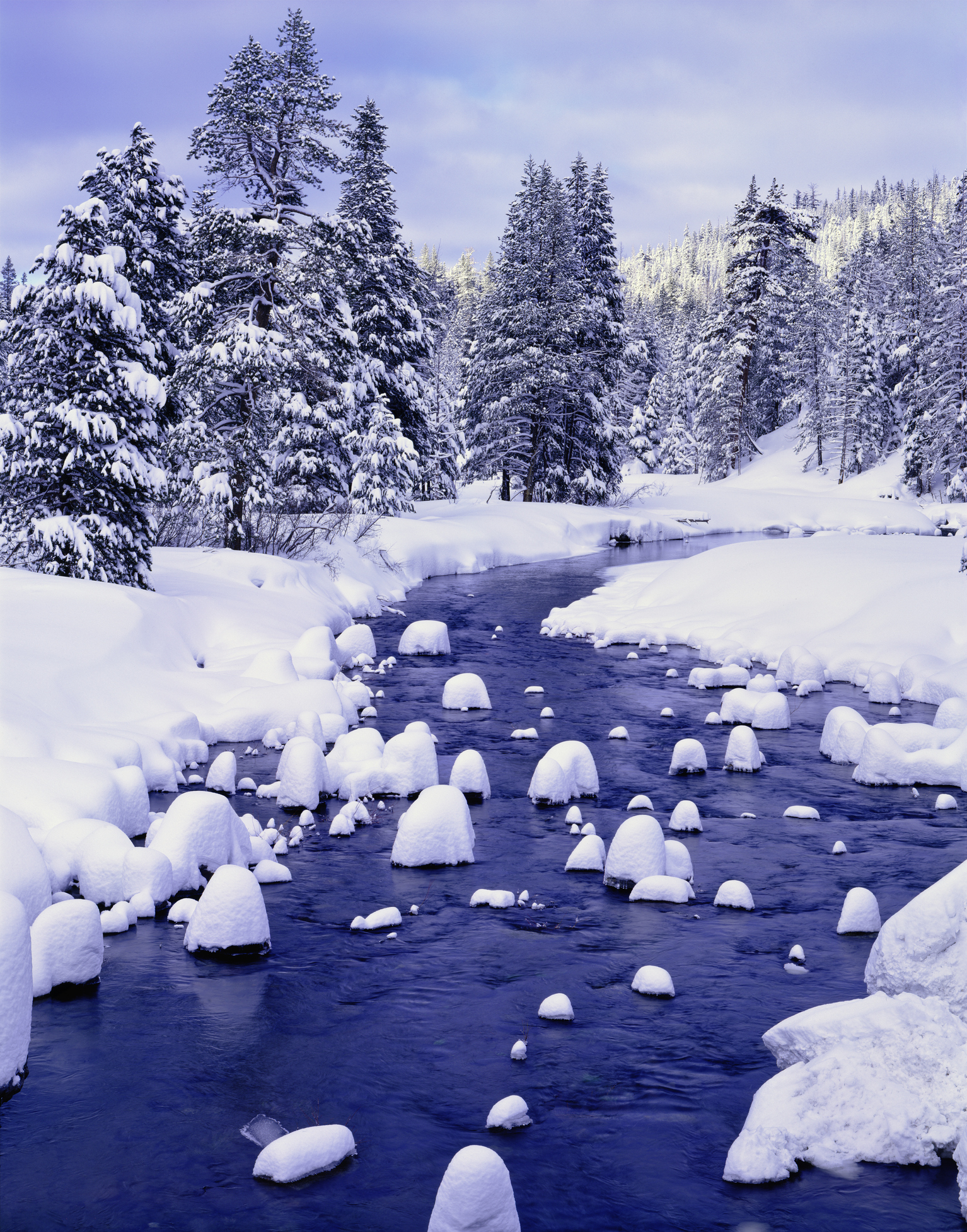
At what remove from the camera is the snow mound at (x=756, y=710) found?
13922 mm

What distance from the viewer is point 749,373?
2459 inches

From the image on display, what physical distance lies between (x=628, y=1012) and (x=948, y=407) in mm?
47231

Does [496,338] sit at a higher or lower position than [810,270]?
lower

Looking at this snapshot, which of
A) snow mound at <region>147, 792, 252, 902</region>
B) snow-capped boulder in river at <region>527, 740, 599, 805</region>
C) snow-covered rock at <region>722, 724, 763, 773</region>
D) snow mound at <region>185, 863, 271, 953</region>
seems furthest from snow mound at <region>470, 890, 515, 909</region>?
snow-covered rock at <region>722, 724, 763, 773</region>

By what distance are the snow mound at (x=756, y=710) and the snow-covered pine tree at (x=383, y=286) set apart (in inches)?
887

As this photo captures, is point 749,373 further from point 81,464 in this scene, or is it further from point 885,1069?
point 885,1069

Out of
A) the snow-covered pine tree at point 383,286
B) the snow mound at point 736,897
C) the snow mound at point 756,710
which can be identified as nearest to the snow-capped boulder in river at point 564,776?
the snow mound at point 736,897

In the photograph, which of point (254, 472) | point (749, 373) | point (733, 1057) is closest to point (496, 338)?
point (254, 472)

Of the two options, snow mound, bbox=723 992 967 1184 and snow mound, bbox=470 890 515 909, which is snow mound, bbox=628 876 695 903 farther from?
snow mound, bbox=723 992 967 1184

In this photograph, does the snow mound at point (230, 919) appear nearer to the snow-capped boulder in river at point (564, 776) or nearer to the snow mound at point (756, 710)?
the snow-capped boulder in river at point (564, 776)

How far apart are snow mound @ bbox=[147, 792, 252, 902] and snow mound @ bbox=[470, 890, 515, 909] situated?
79.5 inches

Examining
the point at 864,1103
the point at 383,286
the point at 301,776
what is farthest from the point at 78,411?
the point at 383,286

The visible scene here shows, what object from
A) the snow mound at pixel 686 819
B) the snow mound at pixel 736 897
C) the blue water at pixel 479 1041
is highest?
the snow mound at pixel 686 819

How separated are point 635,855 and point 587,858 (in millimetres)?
548
